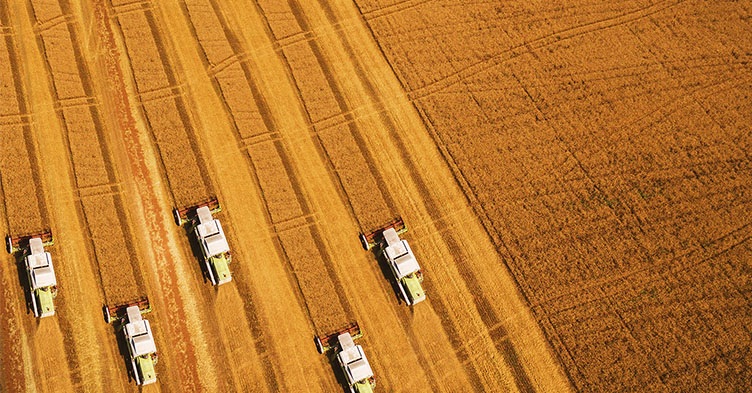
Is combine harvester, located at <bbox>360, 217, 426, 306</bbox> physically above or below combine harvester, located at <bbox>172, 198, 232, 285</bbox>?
below

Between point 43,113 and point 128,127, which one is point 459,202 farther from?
point 43,113

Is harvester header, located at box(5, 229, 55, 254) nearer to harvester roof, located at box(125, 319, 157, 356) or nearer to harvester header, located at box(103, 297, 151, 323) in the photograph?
harvester header, located at box(103, 297, 151, 323)

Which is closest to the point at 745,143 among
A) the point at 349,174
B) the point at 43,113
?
the point at 349,174

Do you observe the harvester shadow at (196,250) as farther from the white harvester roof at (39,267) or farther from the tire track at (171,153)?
the white harvester roof at (39,267)

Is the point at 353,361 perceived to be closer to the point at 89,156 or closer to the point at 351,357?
the point at 351,357

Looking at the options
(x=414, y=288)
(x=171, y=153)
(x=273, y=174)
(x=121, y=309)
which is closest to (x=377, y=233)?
(x=414, y=288)

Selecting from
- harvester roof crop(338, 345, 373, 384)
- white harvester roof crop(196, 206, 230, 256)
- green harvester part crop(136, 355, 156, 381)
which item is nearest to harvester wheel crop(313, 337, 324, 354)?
harvester roof crop(338, 345, 373, 384)

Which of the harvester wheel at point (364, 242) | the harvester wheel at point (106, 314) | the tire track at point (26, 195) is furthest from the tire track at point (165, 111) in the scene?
the harvester wheel at point (364, 242)
